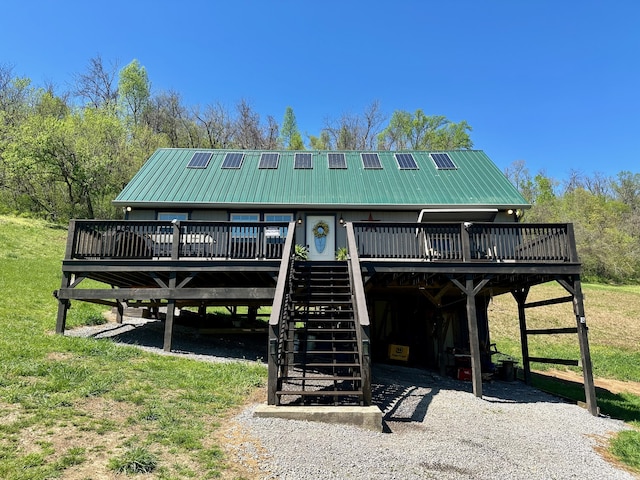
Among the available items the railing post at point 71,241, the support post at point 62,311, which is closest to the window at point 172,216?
the railing post at point 71,241

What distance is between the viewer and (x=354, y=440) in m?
5.49

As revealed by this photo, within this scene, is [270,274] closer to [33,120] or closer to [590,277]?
[33,120]

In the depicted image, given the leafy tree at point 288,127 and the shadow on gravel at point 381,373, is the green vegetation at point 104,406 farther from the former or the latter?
the leafy tree at point 288,127

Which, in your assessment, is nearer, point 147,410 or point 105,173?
point 147,410

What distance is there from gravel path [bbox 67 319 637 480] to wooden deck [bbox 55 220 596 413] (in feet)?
5.14

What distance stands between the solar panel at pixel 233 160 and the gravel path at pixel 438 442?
28.8 feet

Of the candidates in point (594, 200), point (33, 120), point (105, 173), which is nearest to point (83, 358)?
point (105, 173)

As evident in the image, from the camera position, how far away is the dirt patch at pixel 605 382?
43.9 ft

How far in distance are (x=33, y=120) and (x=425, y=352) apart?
33024 millimetres

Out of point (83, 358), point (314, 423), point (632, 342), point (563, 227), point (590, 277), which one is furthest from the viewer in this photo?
point (590, 277)

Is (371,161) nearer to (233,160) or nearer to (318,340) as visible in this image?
(233,160)

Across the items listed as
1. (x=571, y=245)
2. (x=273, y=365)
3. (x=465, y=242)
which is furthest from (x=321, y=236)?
(x=273, y=365)

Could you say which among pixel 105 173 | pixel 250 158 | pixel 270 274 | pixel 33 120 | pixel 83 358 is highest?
pixel 33 120

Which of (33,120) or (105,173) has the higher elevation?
(33,120)
